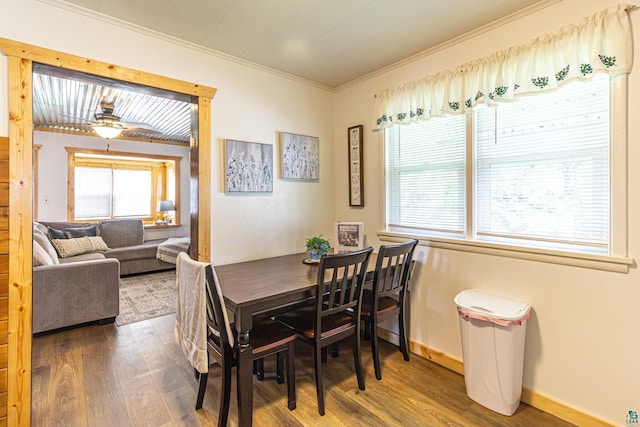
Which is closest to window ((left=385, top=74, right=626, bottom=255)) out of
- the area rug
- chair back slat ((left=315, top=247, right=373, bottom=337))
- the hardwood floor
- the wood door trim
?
chair back slat ((left=315, top=247, right=373, bottom=337))

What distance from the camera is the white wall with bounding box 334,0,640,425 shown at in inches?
65.6

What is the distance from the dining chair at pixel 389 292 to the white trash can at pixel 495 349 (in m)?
0.51

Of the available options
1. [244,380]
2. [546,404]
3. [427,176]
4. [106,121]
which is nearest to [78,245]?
[106,121]

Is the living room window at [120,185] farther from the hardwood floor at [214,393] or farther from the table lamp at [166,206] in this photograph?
the hardwood floor at [214,393]

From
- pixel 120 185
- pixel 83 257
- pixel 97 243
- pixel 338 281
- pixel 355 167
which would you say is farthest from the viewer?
pixel 120 185

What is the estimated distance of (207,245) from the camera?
246 centimetres

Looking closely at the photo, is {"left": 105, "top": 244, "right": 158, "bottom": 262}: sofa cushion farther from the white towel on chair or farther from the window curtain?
the window curtain

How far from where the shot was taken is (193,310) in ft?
5.76

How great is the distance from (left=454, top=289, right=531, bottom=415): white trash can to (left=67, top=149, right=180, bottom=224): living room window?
252 inches

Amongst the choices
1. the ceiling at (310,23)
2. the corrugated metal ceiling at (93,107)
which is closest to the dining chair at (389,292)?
the ceiling at (310,23)

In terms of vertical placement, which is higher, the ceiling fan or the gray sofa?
the ceiling fan

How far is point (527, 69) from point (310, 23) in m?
1.44

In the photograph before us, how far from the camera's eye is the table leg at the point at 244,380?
1643 millimetres

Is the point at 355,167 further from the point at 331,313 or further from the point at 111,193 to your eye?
the point at 111,193
